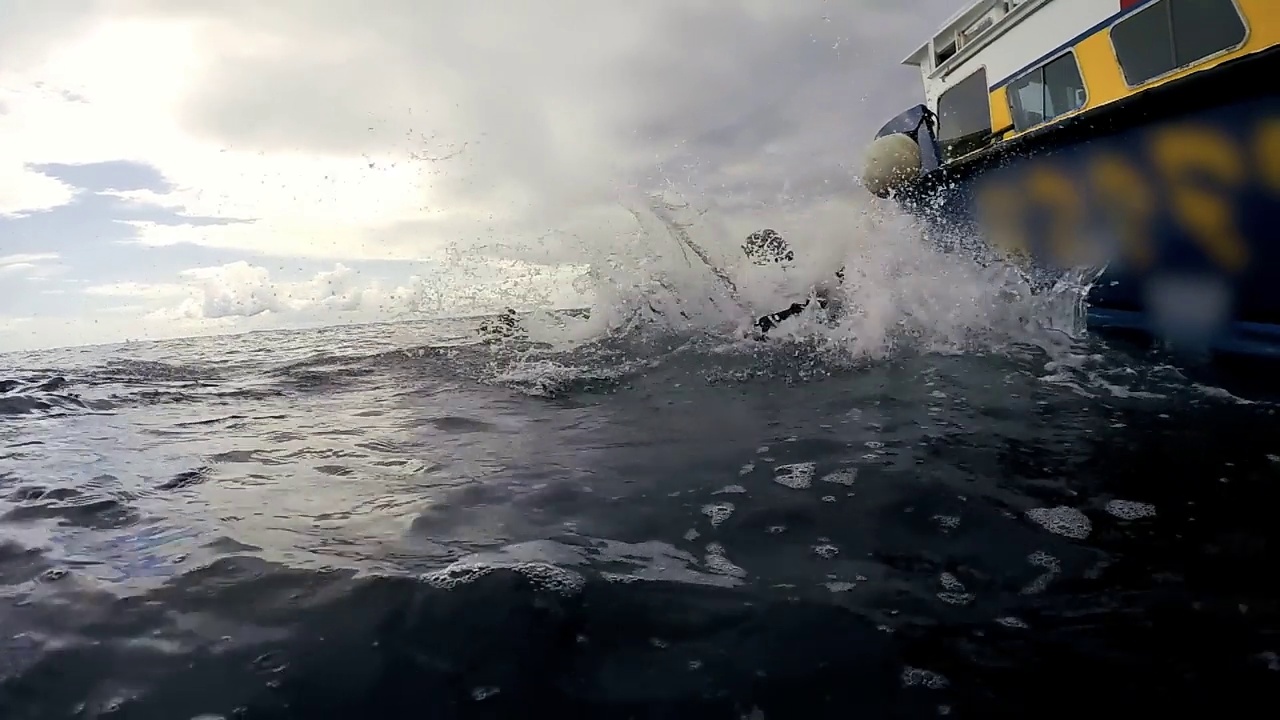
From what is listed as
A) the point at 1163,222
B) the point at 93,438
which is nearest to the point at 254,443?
the point at 93,438

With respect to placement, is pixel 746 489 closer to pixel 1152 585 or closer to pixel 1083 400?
pixel 1152 585

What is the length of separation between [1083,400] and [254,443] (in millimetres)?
4722

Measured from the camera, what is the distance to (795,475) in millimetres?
2916

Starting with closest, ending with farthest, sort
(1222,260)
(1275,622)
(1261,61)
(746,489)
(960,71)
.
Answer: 1. (1275,622)
2. (746,489)
3. (1261,61)
4. (1222,260)
5. (960,71)

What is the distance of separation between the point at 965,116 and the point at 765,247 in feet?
8.37

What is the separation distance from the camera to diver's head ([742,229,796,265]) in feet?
27.2

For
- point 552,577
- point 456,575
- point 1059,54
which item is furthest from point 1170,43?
point 456,575

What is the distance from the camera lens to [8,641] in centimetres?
191

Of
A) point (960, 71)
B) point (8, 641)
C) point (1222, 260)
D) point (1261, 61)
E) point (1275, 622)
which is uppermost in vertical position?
point (960, 71)

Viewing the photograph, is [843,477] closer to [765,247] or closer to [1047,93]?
[1047,93]

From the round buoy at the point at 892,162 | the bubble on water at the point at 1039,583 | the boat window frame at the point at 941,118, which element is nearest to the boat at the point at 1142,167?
the boat window frame at the point at 941,118

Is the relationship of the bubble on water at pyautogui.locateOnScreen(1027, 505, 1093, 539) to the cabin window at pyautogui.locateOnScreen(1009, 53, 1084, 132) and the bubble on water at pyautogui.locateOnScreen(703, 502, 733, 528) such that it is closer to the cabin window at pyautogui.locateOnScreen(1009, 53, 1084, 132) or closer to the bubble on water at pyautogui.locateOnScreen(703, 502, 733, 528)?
the bubble on water at pyautogui.locateOnScreen(703, 502, 733, 528)

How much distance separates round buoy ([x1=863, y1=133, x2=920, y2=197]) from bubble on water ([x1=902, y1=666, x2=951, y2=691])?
6645 mm

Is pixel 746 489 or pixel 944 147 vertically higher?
pixel 944 147
